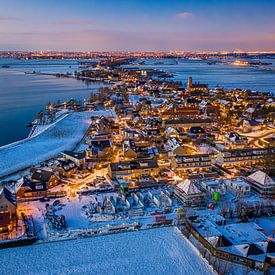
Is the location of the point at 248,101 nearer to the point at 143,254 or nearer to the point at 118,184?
the point at 118,184

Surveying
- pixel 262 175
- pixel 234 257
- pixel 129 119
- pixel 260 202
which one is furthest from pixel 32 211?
pixel 129 119

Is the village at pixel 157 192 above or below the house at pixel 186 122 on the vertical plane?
below

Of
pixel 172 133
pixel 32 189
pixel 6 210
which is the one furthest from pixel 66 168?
pixel 172 133

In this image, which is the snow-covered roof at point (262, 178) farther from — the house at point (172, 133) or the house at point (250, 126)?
the house at point (250, 126)

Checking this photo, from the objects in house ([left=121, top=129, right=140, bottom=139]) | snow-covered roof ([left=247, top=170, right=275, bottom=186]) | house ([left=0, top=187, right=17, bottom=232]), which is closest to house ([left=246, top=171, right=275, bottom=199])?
Answer: snow-covered roof ([left=247, top=170, right=275, bottom=186])

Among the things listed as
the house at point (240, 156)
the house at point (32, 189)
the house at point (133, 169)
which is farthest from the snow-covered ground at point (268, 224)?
the house at point (32, 189)

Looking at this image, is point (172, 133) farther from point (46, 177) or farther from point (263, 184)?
point (46, 177)

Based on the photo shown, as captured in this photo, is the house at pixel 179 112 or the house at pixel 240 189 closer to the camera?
the house at pixel 240 189
